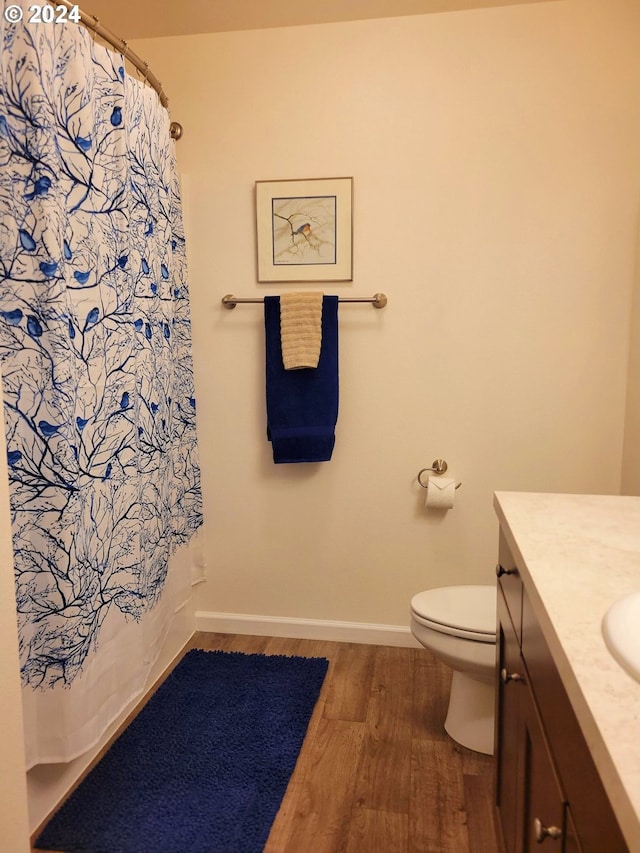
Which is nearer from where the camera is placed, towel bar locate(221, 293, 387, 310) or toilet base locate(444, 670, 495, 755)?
toilet base locate(444, 670, 495, 755)

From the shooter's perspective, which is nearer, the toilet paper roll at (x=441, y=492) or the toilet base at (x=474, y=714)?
the toilet base at (x=474, y=714)

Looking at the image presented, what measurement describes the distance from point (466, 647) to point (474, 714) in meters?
0.28

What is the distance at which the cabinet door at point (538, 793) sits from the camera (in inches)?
35.7

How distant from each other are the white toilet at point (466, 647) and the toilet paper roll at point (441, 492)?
16.7 inches

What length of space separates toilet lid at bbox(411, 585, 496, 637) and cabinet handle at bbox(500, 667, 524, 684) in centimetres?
38

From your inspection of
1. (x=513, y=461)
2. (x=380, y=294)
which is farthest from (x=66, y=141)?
(x=513, y=461)

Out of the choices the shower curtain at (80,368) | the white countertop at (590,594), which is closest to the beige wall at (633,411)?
the white countertop at (590,594)

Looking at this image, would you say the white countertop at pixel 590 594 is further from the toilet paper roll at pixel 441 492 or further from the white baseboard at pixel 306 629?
the white baseboard at pixel 306 629

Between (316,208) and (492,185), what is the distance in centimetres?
67

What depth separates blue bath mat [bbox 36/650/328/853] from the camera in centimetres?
165

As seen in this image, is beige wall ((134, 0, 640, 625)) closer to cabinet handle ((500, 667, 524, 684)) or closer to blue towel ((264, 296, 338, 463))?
blue towel ((264, 296, 338, 463))

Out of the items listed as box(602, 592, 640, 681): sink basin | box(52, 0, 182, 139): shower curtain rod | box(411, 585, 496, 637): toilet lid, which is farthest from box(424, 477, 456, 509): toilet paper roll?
box(52, 0, 182, 139): shower curtain rod

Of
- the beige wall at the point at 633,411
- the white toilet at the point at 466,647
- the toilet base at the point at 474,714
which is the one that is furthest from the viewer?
the beige wall at the point at 633,411

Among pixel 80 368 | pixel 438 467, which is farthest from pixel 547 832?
pixel 438 467
